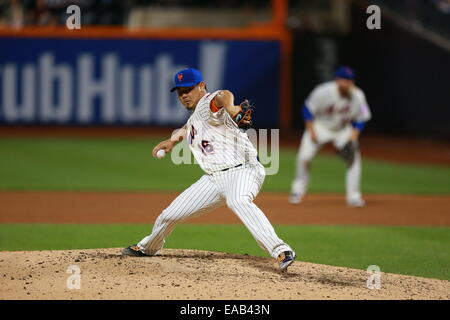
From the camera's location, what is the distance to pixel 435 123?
781 inches

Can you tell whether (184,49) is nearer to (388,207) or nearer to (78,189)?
(78,189)

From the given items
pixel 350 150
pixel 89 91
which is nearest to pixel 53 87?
pixel 89 91

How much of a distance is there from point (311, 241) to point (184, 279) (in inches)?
113

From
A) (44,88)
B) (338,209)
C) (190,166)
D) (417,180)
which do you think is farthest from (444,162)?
(44,88)

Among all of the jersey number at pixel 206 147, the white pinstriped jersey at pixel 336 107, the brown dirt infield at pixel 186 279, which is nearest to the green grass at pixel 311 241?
the brown dirt infield at pixel 186 279

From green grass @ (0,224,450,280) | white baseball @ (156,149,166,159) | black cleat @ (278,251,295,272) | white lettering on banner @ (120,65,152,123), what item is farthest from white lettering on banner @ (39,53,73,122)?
black cleat @ (278,251,295,272)

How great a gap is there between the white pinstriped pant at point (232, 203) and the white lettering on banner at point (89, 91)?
45.3ft

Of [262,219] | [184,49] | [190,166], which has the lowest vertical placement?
[190,166]

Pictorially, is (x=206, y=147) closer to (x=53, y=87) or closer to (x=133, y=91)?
(x=133, y=91)

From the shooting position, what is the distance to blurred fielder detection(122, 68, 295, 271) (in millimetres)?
6496

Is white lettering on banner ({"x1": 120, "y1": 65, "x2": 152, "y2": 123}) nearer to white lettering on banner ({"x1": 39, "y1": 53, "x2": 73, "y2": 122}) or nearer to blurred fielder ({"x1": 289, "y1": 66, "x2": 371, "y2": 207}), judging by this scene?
white lettering on banner ({"x1": 39, "y1": 53, "x2": 73, "y2": 122})

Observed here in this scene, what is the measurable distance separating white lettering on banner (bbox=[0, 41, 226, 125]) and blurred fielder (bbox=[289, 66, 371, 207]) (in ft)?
30.2

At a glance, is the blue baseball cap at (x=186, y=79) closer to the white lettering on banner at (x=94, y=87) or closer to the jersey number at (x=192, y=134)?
the jersey number at (x=192, y=134)
